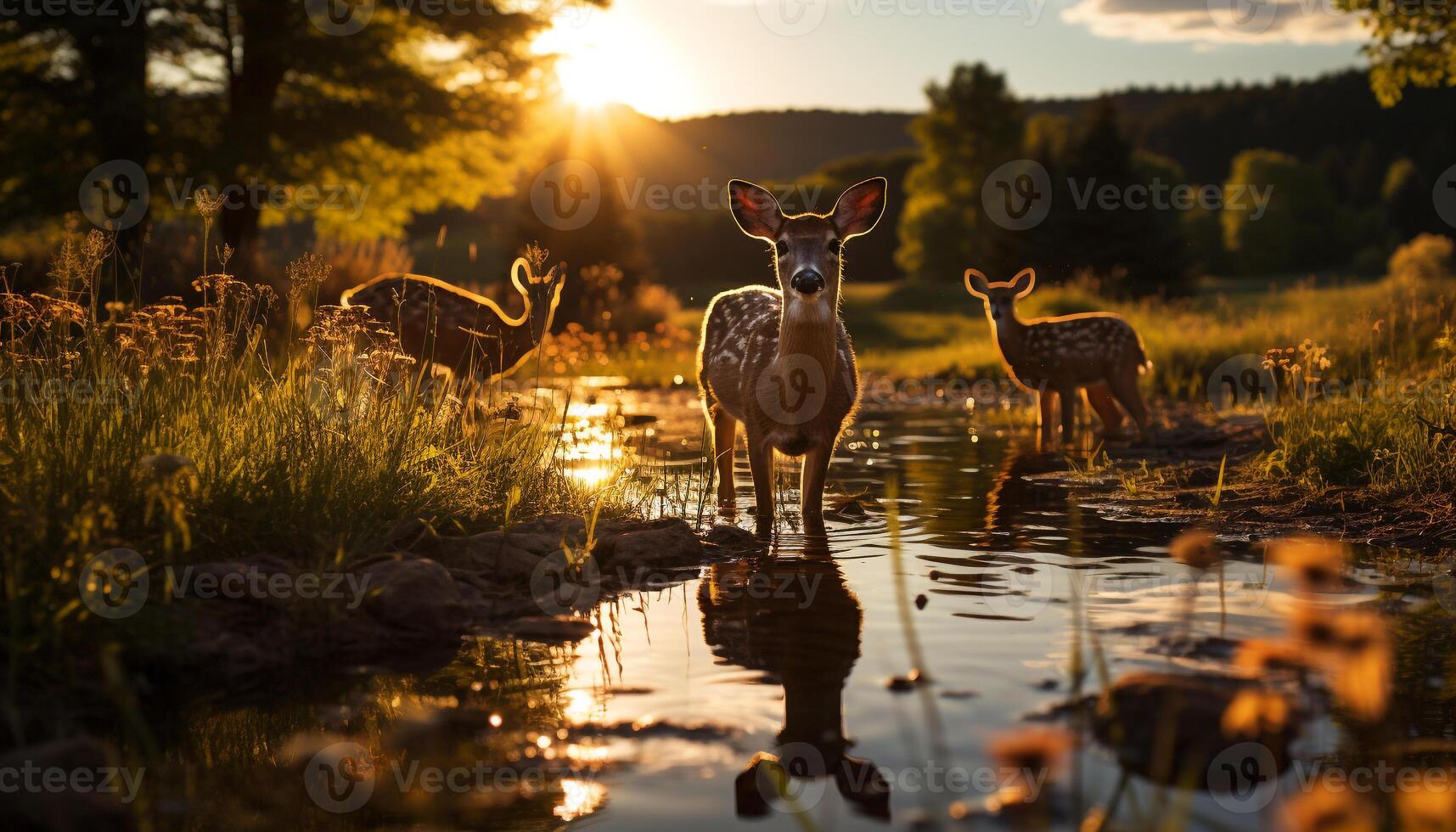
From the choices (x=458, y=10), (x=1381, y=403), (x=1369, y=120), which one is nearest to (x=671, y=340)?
(x=458, y=10)

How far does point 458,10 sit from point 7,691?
68.4ft

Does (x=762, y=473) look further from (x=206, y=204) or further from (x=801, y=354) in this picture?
(x=206, y=204)

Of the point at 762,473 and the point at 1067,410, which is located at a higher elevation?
the point at 1067,410

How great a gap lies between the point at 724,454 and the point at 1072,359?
5431mm

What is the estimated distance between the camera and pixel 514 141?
2723cm
